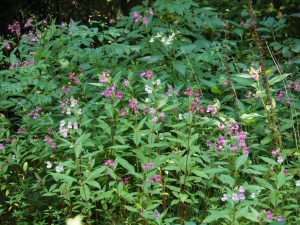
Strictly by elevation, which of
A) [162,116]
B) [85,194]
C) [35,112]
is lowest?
[35,112]

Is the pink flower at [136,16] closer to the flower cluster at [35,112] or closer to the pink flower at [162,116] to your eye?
the flower cluster at [35,112]

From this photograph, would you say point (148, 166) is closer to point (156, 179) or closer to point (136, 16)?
point (156, 179)

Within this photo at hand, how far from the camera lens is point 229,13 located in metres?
5.88

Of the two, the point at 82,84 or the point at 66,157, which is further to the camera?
the point at 82,84

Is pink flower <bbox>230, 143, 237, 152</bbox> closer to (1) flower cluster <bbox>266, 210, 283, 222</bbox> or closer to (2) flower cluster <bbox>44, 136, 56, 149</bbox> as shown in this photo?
(1) flower cluster <bbox>266, 210, 283, 222</bbox>

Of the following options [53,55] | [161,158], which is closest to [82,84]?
[53,55]

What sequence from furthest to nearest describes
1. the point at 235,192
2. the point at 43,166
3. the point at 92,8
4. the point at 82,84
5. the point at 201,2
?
the point at 92,8 < the point at 201,2 < the point at 82,84 < the point at 43,166 < the point at 235,192

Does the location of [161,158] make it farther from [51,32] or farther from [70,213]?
[51,32]

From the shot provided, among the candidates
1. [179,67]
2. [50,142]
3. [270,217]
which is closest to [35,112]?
[50,142]

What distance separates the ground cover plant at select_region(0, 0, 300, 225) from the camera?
8.59 feet

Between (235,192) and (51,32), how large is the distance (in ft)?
8.53

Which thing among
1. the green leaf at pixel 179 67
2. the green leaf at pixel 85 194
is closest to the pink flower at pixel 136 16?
the green leaf at pixel 179 67

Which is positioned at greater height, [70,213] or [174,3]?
[174,3]

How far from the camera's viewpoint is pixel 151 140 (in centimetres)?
284
